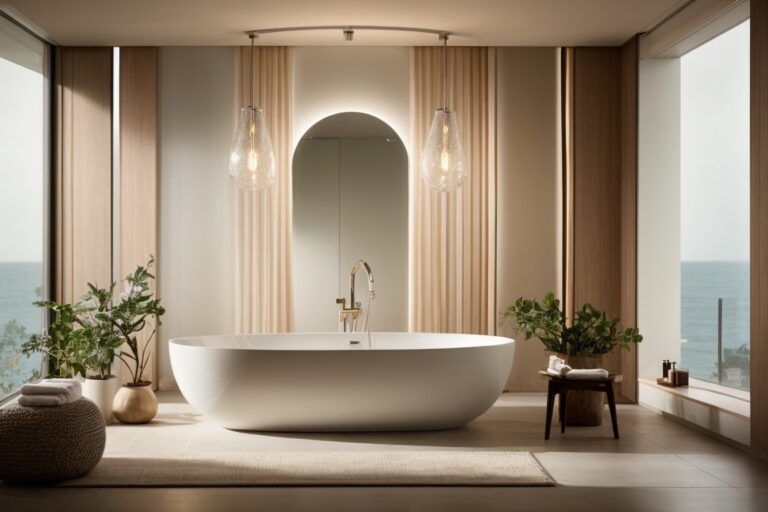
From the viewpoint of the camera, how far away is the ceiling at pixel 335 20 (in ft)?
17.3

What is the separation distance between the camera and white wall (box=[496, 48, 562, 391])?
6395mm

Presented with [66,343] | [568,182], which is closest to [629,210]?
[568,182]

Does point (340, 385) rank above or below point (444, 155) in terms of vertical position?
below

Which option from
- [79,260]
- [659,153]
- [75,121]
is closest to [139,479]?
[79,260]

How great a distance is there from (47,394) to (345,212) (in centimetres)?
300

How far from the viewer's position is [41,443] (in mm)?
3682

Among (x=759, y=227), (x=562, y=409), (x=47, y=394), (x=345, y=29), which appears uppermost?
(x=345, y=29)

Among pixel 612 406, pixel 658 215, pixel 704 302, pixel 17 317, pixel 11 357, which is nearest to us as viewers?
pixel 612 406

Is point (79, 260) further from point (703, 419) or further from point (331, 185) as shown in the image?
point (703, 419)

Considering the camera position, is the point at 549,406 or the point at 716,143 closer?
the point at 549,406

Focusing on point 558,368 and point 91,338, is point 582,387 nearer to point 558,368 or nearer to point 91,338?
point 558,368

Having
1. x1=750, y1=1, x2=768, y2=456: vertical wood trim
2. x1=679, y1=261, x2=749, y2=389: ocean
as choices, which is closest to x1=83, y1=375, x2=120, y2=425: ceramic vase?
x1=750, y1=1, x2=768, y2=456: vertical wood trim

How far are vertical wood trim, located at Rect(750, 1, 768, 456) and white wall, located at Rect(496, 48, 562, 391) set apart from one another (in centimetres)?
205

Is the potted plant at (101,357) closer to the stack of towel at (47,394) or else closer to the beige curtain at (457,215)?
the stack of towel at (47,394)
